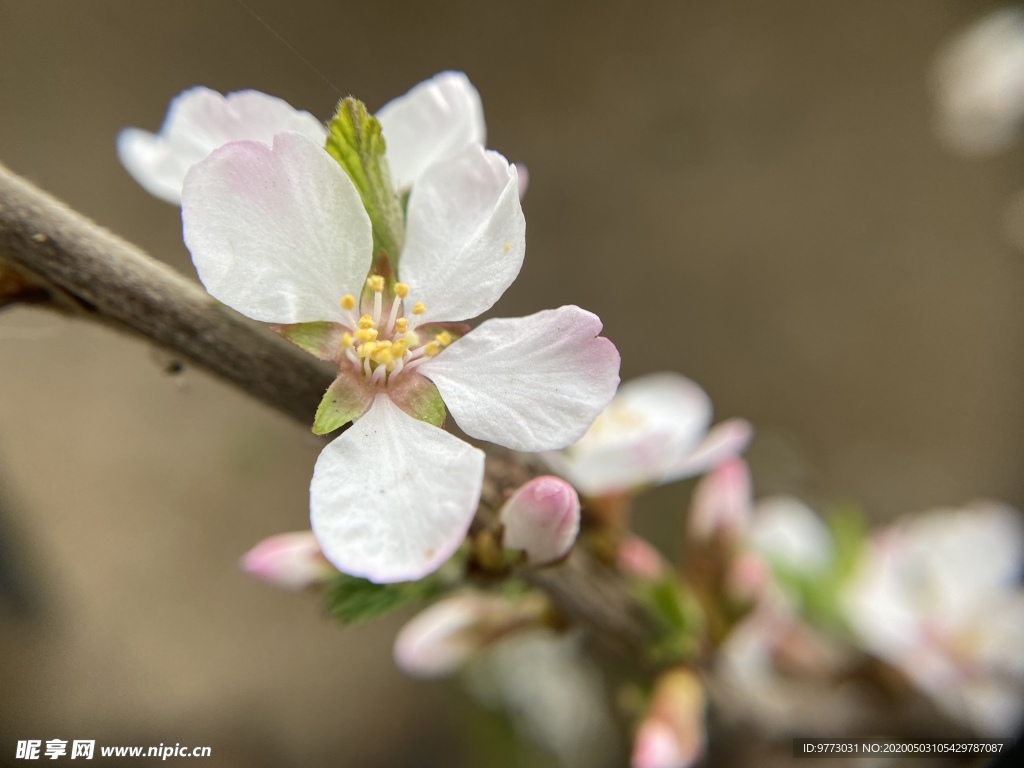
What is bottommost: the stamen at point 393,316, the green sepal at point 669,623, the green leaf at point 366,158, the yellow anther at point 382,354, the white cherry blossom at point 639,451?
A: the green sepal at point 669,623

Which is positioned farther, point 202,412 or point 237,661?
point 237,661

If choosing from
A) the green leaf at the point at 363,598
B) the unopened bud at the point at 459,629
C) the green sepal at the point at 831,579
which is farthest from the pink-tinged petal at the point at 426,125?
the green sepal at the point at 831,579

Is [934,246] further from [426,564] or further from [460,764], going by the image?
[426,564]

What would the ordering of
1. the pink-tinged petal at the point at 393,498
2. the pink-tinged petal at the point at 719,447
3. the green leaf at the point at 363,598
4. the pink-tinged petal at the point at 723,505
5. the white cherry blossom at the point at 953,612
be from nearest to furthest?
the pink-tinged petal at the point at 393,498 < the green leaf at the point at 363,598 < the pink-tinged petal at the point at 719,447 < the pink-tinged petal at the point at 723,505 < the white cherry blossom at the point at 953,612

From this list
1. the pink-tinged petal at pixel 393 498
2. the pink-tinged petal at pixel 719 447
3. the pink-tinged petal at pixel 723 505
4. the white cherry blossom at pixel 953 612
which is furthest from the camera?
the white cherry blossom at pixel 953 612

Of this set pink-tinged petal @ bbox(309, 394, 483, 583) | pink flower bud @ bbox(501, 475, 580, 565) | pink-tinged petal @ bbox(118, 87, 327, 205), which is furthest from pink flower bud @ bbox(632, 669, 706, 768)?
pink-tinged petal @ bbox(118, 87, 327, 205)

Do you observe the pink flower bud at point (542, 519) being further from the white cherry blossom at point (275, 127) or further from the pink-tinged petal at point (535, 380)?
the white cherry blossom at point (275, 127)

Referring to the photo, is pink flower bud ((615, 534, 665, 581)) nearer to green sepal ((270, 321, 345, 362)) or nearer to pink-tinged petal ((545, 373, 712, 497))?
pink-tinged petal ((545, 373, 712, 497))

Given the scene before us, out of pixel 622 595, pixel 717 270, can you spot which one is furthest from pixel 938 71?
pixel 622 595
